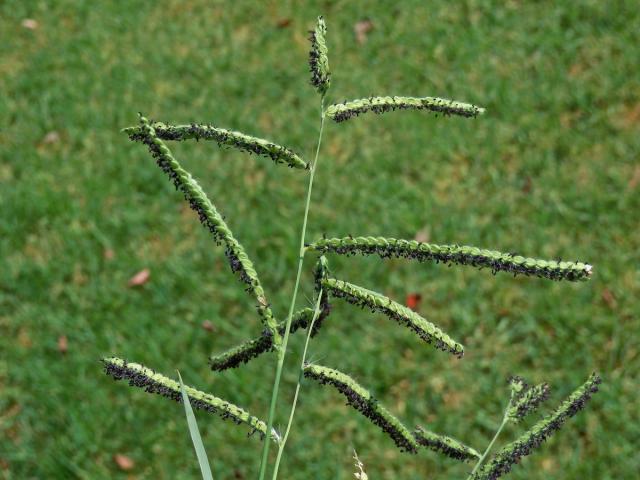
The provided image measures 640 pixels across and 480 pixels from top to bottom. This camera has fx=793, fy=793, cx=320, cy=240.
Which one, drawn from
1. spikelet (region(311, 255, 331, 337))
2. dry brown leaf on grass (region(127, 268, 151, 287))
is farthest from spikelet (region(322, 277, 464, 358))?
dry brown leaf on grass (region(127, 268, 151, 287))

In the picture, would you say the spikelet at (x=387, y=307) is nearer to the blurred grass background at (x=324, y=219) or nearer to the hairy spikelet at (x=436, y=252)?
the hairy spikelet at (x=436, y=252)

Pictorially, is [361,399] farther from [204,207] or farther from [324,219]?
[324,219]

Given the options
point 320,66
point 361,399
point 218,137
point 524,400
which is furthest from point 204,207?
point 524,400

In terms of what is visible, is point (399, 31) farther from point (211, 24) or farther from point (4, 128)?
point (4, 128)

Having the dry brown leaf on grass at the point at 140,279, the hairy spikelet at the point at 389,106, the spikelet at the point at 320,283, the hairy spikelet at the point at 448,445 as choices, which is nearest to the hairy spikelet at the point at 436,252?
the spikelet at the point at 320,283

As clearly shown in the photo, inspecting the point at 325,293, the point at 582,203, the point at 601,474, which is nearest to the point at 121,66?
the point at 582,203
